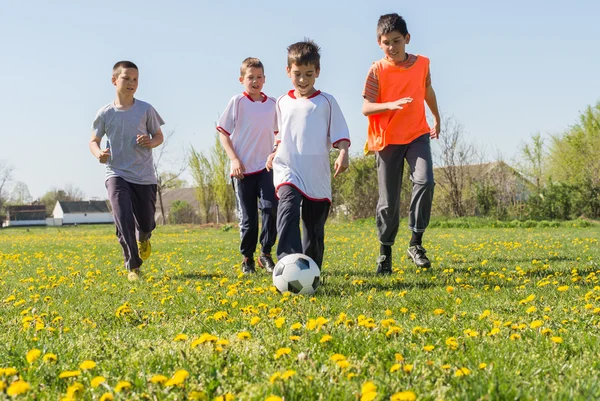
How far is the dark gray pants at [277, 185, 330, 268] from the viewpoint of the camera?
536cm

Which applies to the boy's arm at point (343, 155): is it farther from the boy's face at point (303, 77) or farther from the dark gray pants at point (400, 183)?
the dark gray pants at point (400, 183)

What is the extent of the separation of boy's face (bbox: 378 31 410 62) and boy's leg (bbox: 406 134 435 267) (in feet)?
2.94

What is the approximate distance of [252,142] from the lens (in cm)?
686

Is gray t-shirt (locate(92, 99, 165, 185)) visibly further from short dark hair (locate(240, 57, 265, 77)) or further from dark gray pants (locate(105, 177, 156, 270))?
short dark hair (locate(240, 57, 265, 77))

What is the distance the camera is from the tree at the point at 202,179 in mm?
42656

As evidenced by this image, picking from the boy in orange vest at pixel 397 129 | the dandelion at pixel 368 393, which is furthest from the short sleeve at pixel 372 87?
the dandelion at pixel 368 393

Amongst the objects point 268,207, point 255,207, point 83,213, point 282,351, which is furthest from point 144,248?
point 83,213

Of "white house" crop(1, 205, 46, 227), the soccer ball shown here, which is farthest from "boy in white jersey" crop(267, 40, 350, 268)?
"white house" crop(1, 205, 46, 227)

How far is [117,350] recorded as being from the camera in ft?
9.89

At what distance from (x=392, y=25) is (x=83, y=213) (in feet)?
328

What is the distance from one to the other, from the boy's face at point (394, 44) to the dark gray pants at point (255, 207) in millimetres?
1901

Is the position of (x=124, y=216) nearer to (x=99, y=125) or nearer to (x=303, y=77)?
(x=99, y=125)

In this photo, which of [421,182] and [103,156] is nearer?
[421,182]

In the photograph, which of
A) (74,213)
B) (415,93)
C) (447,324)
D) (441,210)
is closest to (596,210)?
(441,210)
